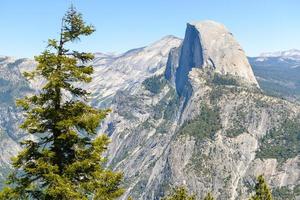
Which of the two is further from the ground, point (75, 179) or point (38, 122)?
point (38, 122)

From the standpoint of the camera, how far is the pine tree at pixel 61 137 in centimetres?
3288

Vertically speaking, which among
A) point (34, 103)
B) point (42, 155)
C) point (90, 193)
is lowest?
point (90, 193)

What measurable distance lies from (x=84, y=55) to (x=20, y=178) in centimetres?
809

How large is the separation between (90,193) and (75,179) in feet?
4.04

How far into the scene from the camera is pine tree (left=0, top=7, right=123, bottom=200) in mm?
32875

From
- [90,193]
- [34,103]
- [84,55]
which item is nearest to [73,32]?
[84,55]

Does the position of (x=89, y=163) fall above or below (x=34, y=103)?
below

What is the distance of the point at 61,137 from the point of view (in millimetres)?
32688

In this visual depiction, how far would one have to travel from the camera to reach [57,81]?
3281 cm

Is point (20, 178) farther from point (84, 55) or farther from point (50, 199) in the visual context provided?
point (84, 55)

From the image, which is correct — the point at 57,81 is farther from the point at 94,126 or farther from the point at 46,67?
the point at 94,126

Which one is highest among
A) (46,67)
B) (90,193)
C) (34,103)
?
(46,67)

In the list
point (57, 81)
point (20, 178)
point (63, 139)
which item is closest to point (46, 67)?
point (57, 81)

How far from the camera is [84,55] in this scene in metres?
34.2
